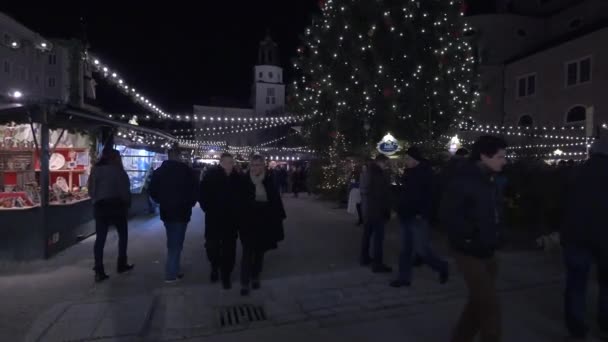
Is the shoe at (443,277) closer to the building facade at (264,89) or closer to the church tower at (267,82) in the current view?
the building facade at (264,89)

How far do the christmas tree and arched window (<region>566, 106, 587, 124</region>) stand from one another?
39.4ft

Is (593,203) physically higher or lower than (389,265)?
higher

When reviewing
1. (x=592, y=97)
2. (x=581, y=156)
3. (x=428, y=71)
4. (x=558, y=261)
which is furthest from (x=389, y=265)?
(x=592, y=97)

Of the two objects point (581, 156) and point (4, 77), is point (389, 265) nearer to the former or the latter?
point (581, 156)

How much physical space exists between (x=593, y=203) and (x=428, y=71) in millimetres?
11812

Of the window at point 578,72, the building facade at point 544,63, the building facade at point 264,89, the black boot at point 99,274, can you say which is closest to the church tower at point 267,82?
the building facade at point 264,89

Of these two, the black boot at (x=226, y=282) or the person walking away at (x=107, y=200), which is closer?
the black boot at (x=226, y=282)

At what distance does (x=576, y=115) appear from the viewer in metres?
24.4

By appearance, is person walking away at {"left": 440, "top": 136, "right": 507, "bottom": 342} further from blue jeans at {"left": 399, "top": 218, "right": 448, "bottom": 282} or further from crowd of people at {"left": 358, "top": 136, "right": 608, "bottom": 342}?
blue jeans at {"left": 399, "top": 218, "right": 448, "bottom": 282}

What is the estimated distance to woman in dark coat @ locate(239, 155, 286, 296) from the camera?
18.2ft

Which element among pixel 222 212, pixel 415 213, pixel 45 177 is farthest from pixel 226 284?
pixel 45 177

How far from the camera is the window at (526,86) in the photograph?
27453 mm

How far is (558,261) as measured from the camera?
706cm

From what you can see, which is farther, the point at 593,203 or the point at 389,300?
the point at 389,300
